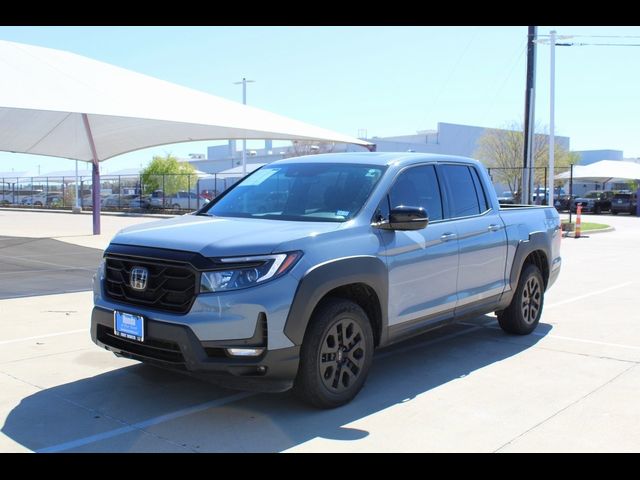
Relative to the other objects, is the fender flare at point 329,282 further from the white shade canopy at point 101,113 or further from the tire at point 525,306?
the white shade canopy at point 101,113

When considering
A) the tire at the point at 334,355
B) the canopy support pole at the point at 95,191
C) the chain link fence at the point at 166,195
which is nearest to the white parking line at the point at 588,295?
the tire at the point at 334,355

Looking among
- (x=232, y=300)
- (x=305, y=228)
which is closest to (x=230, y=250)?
(x=232, y=300)

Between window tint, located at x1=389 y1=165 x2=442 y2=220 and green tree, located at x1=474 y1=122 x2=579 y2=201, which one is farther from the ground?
green tree, located at x1=474 y1=122 x2=579 y2=201

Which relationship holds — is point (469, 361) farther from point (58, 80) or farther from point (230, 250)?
point (58, 80)

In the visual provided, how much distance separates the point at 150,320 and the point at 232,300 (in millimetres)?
653

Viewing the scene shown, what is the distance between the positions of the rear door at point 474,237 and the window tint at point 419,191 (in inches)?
6.3

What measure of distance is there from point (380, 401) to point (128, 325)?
197cm

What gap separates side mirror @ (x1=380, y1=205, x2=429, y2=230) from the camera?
505cm

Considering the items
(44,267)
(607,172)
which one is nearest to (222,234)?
(44,267)

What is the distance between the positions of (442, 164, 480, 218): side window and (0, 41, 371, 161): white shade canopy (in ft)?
26.1

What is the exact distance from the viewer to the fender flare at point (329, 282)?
439 centimetres

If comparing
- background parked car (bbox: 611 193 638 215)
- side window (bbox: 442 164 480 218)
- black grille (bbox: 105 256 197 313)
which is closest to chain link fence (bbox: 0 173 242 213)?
background parked car (bbox: 611 193 638 215)

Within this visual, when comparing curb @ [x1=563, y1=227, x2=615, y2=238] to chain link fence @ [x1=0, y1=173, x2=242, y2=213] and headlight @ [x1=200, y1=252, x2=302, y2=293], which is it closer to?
headlight @ [x1=200, y1=252, x2=302, y2=293]

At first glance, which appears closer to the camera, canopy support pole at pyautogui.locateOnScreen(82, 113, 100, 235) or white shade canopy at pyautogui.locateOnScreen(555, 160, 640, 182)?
canopy support pole at pyautogui.locateOnScreen(82, 113, 100, 235)
